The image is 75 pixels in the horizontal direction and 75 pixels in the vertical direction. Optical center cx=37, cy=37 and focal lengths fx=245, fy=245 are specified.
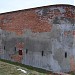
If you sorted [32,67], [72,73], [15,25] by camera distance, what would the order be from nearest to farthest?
[72,73] → [32,67] → [15,25]

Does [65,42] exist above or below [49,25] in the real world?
below

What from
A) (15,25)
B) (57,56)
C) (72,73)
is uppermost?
(15,25)

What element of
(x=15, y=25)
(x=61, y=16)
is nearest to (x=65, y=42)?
(x=61, y=16)

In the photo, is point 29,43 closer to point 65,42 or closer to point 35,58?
point 35,58

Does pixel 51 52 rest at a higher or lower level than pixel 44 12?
lower

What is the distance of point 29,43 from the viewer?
52.7 ft

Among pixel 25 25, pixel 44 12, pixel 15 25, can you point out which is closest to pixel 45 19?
pixel 44 12

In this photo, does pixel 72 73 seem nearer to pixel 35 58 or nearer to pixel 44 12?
pixel 35 58

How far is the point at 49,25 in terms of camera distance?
14.9 m

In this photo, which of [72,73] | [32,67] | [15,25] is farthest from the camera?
[15,25]

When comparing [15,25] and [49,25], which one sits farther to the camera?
[15,25]

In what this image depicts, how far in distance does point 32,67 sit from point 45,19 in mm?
3137

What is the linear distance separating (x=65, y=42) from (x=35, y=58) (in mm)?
2255

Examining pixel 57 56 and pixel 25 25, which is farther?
pixel 25 25
